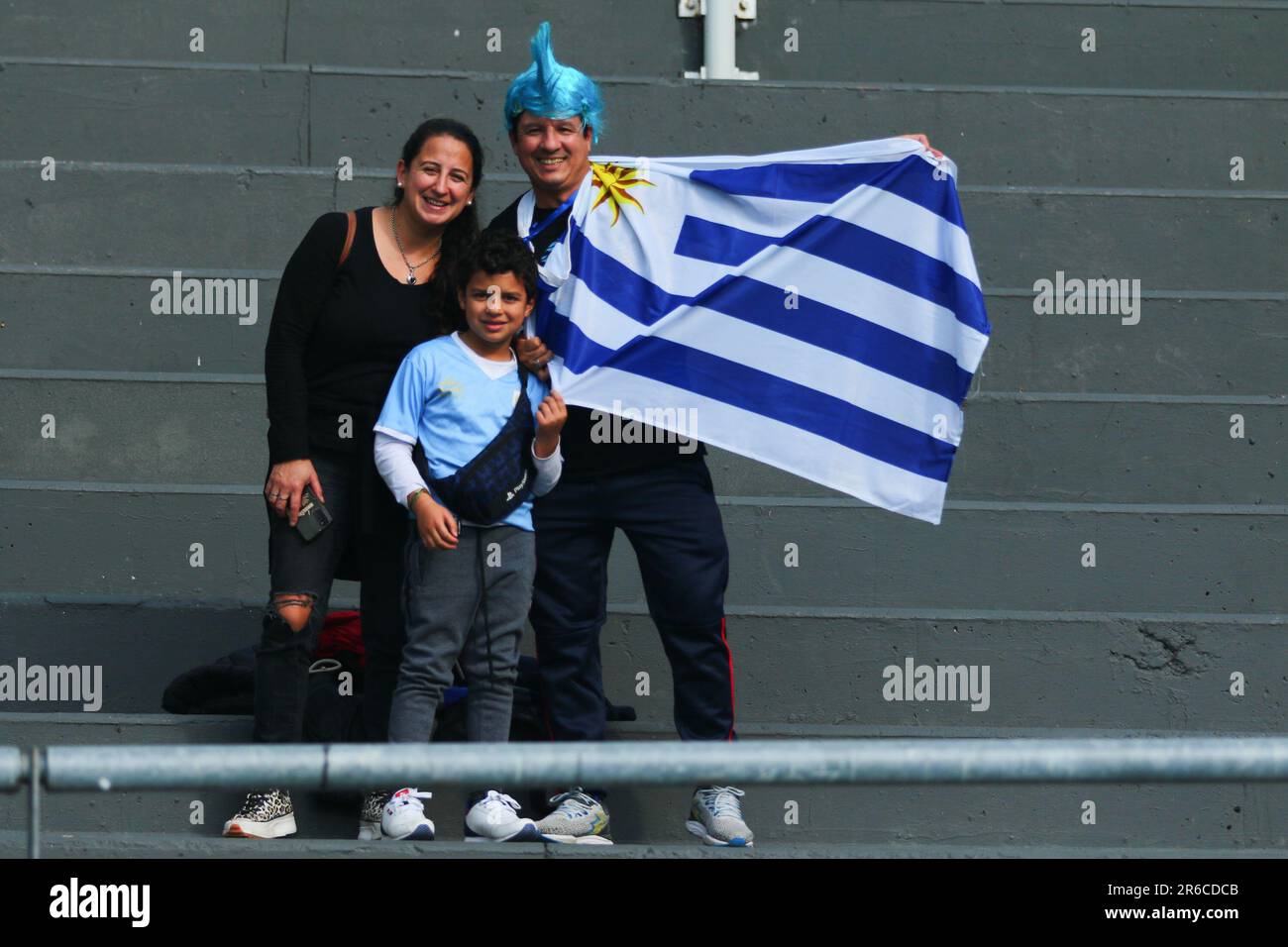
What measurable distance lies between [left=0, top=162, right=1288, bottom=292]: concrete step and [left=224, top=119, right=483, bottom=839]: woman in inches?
82.4

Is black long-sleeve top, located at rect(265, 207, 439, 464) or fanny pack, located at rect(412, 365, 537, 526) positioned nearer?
fanny pack, located at rect(412, 365, 537, 526)

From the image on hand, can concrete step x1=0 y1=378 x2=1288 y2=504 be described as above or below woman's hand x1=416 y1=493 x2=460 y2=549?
above

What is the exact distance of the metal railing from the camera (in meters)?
2.22

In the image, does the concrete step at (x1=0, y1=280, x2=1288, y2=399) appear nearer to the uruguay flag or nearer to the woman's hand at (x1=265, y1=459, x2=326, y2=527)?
the uruguay flag

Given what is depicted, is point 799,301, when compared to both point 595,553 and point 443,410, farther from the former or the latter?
point 443,410

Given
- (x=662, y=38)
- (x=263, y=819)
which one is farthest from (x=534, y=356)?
(x=662, y=38)

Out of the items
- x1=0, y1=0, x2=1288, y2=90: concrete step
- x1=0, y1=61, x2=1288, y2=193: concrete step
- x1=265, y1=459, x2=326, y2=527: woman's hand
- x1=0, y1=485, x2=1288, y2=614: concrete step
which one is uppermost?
x1=0, y1=0, x2=1288, y2=90: concrete step

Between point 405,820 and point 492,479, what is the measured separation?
0.75 meters

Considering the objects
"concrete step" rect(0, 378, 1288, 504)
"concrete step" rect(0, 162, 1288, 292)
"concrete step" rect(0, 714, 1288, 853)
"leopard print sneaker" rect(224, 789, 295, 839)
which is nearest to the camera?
"leopard print sneaker" rect(224, 789, 295, 839)

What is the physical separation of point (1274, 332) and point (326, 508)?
341cm

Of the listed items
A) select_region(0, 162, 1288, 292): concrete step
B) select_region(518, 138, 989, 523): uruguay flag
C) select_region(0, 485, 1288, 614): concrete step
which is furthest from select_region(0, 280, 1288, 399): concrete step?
select_region(518, 138, 989, 523): uruguay flag

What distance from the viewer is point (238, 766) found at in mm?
2209

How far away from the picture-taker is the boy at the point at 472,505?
424 centimetres
